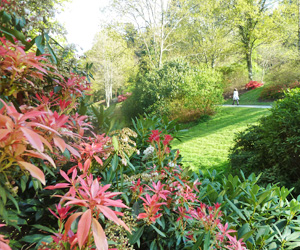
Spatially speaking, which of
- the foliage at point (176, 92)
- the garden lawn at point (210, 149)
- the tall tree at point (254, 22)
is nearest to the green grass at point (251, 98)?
the foliage at point (176, 92)

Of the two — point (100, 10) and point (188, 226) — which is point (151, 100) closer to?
point (100, 10)

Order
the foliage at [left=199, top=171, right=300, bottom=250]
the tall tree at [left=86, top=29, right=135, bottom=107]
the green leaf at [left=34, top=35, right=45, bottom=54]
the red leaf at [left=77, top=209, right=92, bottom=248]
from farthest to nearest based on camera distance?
the tall tree at [left=86, top=29, right=135, bottom=107] → the foliage at [left=199, top=171, right=300, bottom=250] → the green leaf at [left=34, top=35, right=45, bottom=54] → the red leaf at [left=77, top=209, right=92, bottom=248]

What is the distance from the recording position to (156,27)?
755 inches

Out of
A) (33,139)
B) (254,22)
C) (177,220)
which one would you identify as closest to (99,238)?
(33,139)

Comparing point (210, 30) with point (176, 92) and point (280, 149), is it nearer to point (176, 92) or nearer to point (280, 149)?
point (176, 92)

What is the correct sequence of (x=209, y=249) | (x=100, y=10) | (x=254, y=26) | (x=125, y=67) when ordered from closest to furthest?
(x=209, y=249)
(x=100, y=10)
(x=254, y=26)
(x=125, y=67)

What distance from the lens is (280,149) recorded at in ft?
9.91

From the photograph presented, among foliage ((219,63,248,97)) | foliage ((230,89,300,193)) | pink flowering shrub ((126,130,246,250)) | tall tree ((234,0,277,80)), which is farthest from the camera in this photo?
foliage ((219,63,248,97))

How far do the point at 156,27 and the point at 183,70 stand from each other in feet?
25.1

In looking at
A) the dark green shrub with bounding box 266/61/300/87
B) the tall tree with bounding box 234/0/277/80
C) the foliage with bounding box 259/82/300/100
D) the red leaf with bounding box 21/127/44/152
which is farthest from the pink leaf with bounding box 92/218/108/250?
the tall tree with bounding box 234/0/277/80

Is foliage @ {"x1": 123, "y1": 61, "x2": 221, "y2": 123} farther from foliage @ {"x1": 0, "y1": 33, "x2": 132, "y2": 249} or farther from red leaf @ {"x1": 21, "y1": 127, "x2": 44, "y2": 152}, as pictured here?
red leaf @ {"x1": 21, "y1": 127, "x2": 44, "y2": 152}

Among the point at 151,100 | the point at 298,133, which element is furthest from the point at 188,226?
the point at 151,100

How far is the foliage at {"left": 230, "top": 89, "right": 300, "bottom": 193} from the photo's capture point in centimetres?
296

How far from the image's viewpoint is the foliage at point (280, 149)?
296cm
